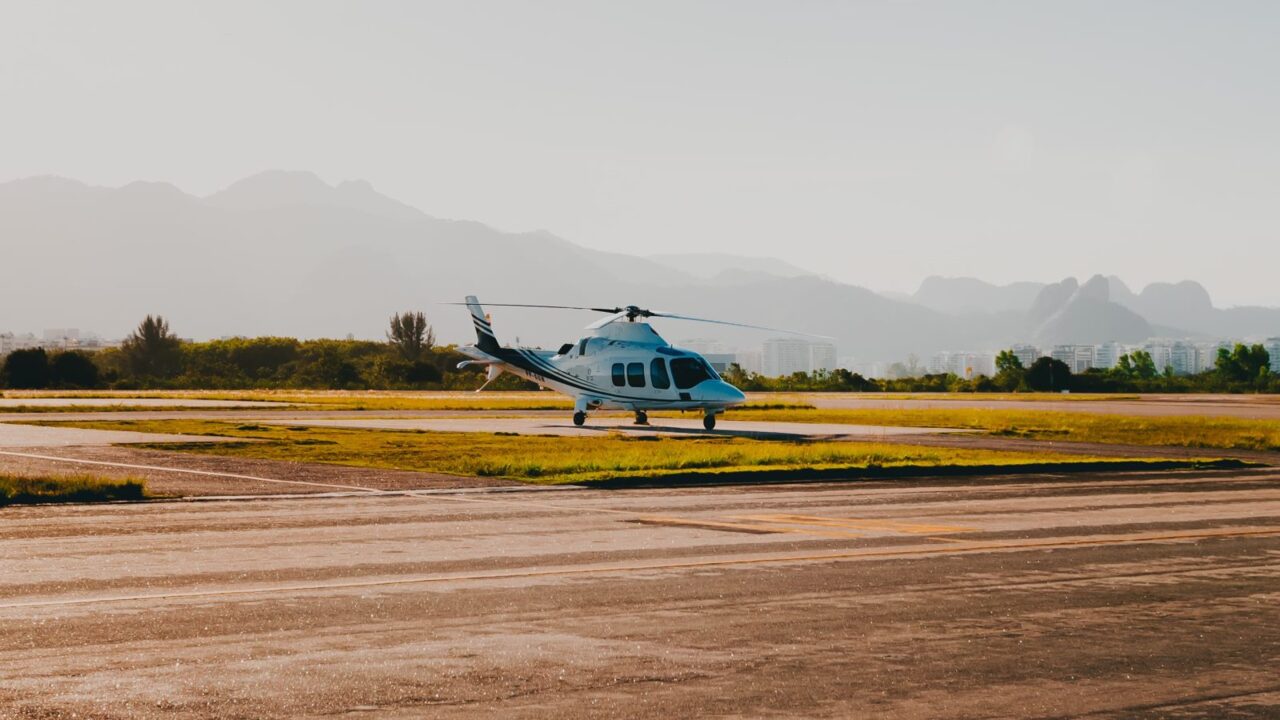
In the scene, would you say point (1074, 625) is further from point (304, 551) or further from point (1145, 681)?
point (304, 551)

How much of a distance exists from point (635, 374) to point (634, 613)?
32.5 metres

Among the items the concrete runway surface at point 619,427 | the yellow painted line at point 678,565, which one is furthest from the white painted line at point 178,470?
the concrete runway surface at point 619,427

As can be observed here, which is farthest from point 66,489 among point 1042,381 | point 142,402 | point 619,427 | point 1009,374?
point 1009,374

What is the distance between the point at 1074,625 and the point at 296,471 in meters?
17.4

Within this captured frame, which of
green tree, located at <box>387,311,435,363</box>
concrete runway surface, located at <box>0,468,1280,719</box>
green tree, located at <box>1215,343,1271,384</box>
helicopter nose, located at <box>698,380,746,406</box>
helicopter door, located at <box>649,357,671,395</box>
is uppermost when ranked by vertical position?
green tree, located at <box>387,311,435,363</box>

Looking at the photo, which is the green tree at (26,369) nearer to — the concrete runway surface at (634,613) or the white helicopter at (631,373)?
the white helicopter at (631,373)

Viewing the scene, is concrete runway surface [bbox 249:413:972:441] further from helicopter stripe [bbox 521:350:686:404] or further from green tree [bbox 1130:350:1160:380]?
green tree [bbox 1130:350:1160:380]

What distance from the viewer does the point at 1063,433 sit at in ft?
135

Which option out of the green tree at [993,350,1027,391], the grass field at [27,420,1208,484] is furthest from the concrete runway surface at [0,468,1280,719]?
the green tree at [993,350,1027,391]

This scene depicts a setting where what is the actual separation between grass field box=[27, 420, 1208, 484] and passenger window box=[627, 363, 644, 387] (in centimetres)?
603

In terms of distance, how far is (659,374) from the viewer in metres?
42.3

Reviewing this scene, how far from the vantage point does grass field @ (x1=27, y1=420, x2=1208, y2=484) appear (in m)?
25.2

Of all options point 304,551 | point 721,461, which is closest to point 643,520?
point 304,551

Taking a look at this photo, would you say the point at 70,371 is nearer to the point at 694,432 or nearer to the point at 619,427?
the point at 619,427
